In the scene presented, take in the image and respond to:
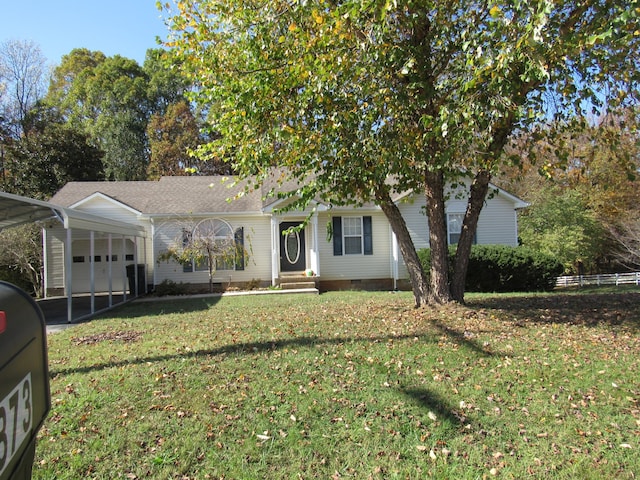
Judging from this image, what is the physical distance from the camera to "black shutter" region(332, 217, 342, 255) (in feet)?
55.3

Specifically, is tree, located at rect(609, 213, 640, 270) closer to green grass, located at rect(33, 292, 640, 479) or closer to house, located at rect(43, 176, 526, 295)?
house, located at rect(43, 176, 526, 295)

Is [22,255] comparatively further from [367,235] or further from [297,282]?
[367,235]

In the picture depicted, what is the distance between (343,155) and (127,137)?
28319 mm

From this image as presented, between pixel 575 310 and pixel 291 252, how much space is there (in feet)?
34.2

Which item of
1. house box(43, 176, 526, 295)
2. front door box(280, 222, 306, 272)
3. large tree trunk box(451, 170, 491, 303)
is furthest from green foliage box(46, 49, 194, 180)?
large tree trunk box(451, 170, 491, 303)

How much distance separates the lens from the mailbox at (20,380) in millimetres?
1420

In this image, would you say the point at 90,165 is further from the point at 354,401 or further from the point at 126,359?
the point at 354,401

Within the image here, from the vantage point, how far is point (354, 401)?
4.55m

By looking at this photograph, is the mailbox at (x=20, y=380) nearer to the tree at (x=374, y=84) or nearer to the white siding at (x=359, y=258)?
the tree at (x=374, y=84)

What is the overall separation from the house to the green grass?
345 inches

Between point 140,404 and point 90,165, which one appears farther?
point 90,165

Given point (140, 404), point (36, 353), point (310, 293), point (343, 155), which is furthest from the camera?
point (310, 293)

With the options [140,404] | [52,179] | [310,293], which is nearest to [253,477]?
[140,404]

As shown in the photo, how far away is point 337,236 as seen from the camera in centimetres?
1689
